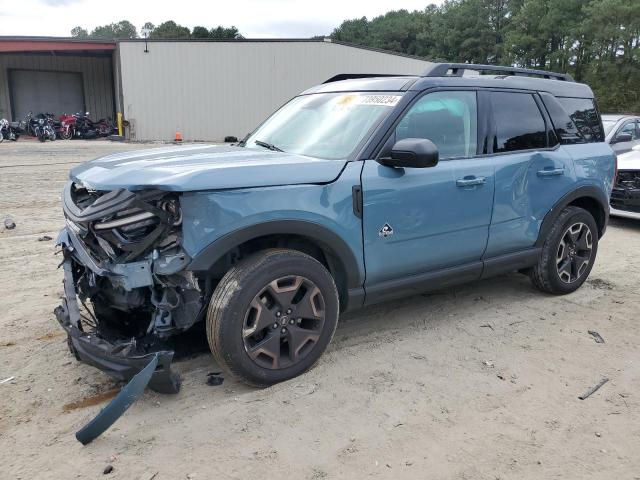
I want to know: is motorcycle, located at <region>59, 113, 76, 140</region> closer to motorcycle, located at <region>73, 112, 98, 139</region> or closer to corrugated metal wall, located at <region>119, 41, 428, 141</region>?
motorcycle, located at <region>73, 112, 98, 139</region>

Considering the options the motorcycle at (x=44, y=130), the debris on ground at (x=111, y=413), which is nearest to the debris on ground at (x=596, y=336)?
the debris on ground at (x=111, y=413)

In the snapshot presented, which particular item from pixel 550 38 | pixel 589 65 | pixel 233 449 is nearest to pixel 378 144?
pixel 233 449

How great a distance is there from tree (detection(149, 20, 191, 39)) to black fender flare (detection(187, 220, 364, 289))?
2853 inches

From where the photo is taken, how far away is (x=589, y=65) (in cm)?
4628

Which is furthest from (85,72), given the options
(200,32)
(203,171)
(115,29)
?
(115,29)

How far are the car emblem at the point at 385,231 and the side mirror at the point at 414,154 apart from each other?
0.39 metres

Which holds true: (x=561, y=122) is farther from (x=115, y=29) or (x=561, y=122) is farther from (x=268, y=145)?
(x=115, y=29)

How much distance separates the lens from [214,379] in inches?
→ 130

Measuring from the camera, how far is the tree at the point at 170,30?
69.7m

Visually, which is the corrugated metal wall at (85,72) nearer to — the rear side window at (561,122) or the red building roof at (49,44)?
the red building roof at (49,44)

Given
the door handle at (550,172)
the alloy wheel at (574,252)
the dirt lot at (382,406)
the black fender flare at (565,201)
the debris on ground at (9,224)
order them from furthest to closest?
the debris on ground at (9,224) < the alloy wheel at (574,252) < the black fender flare at (565,201) < the door handle at (550,172) < the dirt lot at (382,406)

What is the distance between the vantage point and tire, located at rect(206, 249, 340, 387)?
2.96 m

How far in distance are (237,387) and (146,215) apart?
1168mm

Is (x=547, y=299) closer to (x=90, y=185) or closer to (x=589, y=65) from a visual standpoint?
(x=90, y=185)
